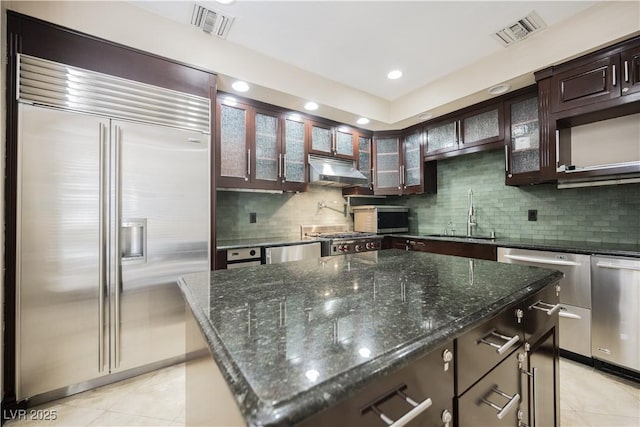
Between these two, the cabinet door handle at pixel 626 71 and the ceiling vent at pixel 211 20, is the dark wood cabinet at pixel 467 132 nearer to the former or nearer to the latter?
the cabinet door handle at pixel 626 71

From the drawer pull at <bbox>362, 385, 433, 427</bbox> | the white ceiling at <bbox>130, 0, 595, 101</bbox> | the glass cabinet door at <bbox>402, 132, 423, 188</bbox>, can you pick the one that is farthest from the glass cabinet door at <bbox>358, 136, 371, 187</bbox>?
the drawer pull at <bbox>362, 385, 433, 427</bbox>

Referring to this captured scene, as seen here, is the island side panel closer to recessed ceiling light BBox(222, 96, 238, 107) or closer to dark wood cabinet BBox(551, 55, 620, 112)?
recessed ceiling light BBox(222, 96, 238, 107)

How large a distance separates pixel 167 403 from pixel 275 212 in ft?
7.06

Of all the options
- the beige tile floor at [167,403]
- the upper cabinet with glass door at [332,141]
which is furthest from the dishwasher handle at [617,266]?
the upper cabinet with glass door at [332,141]

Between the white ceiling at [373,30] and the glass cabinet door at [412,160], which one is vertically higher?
the white ceiling at [373,30]

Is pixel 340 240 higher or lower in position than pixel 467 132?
lower

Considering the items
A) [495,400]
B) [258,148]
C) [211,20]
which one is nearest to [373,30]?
[211,20]

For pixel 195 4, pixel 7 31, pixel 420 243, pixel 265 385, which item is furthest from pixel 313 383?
pixel 420 243

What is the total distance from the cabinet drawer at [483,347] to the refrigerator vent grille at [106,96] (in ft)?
7.78

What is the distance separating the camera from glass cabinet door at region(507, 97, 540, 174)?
2.62m

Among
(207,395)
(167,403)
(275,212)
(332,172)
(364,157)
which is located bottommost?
(167,403)

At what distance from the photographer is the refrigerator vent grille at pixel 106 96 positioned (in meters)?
1.71

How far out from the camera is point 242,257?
260cm

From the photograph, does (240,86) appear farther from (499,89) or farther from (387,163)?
Answer: (499,89)
